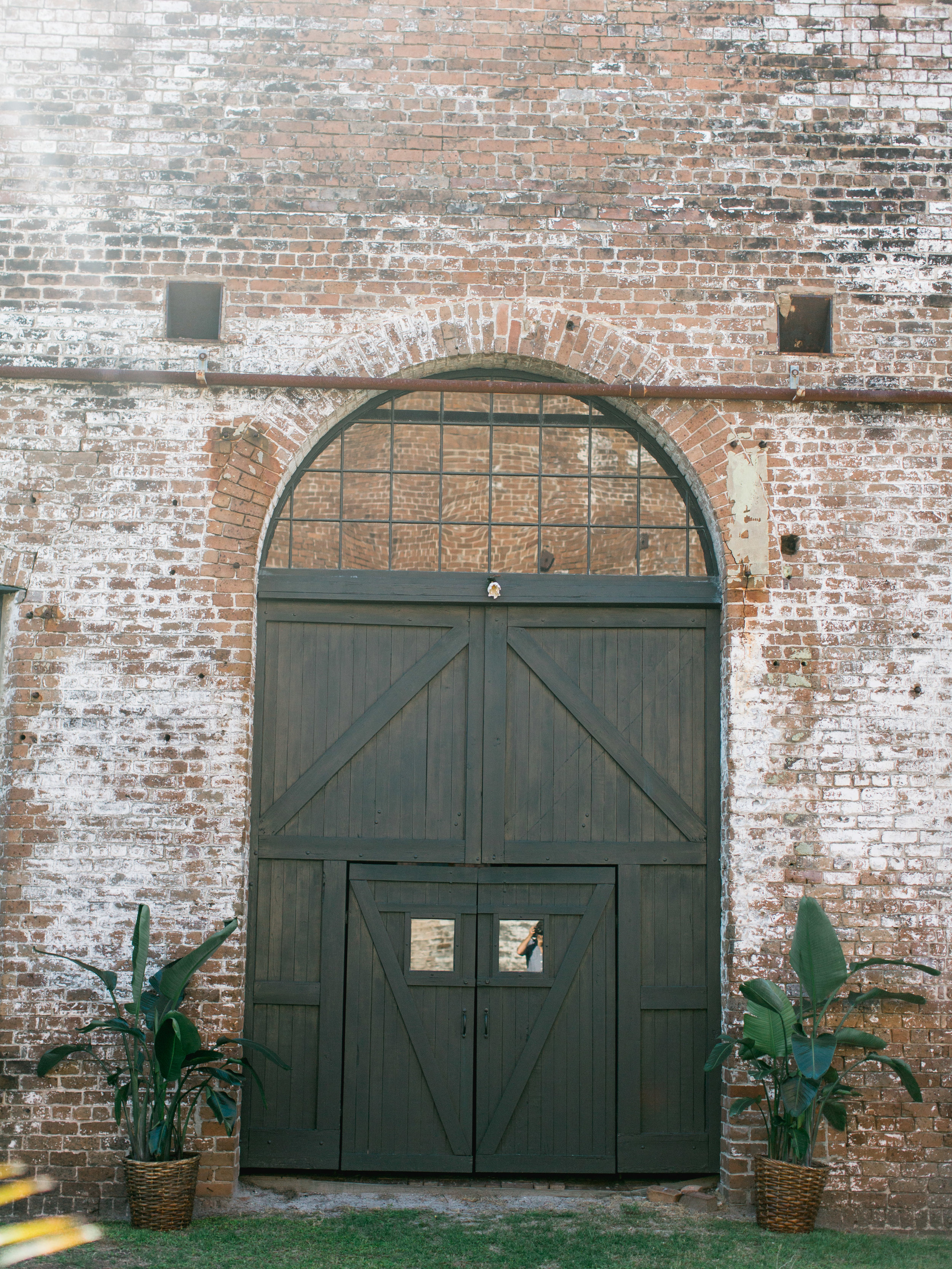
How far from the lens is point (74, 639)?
20.3 ft

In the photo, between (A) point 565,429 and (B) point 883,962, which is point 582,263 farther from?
(B) point 883,962

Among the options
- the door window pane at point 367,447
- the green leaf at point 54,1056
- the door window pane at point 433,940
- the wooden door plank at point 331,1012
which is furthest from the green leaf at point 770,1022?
the door window pane at point 367,447

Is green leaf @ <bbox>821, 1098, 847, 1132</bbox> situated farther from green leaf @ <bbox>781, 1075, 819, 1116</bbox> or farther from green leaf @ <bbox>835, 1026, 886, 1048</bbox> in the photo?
green leaf @ <bbox>835, 1026, 886, 1048</bbox>

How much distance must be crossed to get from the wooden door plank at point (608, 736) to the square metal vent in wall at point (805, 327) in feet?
7.66

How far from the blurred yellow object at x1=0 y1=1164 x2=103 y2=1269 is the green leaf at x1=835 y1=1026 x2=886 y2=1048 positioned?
3.76 metres

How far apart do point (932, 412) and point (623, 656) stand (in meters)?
2.30

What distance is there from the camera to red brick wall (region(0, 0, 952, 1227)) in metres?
6.12

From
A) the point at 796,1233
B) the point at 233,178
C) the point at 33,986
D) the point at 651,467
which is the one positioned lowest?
the point at 796,1233

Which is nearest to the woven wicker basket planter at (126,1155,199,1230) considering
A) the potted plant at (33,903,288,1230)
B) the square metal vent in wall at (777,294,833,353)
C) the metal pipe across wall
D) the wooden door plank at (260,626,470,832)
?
the potted plant at (33,903,288,1230)

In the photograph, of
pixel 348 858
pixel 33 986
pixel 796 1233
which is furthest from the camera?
pixel 348 858

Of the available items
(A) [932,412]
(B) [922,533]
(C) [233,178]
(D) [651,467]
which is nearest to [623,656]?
(D) [651,467]

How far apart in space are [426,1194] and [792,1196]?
192 centimetres

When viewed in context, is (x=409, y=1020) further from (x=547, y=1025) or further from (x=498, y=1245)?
(x=498, y=1245)

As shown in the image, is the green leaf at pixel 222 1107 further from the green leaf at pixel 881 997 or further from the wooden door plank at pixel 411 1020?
the green leaf at pixel 881 997
